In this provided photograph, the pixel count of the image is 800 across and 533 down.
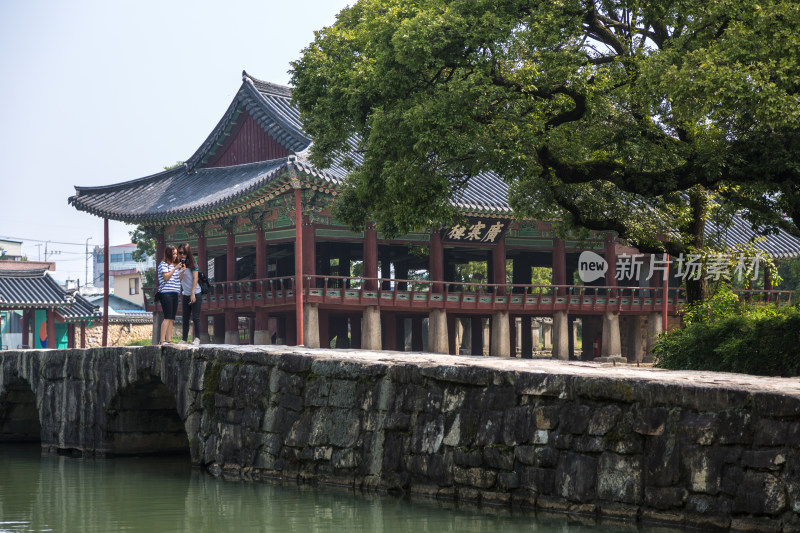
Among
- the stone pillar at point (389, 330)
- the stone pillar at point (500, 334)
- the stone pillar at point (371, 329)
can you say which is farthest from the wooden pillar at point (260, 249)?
the stone pillar at point (500, 334)

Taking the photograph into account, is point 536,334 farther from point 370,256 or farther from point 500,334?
point 370,256

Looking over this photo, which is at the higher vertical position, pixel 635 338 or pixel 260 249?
pixel 260 249

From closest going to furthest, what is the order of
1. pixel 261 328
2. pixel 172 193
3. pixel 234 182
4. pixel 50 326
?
pixel 261 328 → pixel 234 182 → pixel 172 193 → pixel 50 326

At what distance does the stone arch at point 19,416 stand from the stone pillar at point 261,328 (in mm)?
10777

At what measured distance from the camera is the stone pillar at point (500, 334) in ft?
104

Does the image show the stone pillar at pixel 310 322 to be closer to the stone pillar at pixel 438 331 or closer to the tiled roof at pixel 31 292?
the stone pillar at pixel 438 331

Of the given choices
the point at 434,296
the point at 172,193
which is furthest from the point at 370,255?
the point at 172,193

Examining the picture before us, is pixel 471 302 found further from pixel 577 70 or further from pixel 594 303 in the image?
pixel 577 70

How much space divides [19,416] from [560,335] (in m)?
18.9

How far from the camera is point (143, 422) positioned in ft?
49.3

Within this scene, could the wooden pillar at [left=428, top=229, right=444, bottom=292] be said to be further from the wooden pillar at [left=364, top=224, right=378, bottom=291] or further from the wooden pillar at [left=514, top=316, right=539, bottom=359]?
the wooden pillar at [left=514, top=316, right=539, bottom=359]

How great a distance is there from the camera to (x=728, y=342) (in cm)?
1394

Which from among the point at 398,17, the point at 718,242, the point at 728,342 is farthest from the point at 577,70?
the point at 718,242

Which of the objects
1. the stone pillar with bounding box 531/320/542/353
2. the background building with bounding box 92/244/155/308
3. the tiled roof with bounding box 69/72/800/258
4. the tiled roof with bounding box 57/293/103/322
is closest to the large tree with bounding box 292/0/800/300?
the tiled roof with bounding box 69/72/800/258
